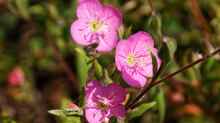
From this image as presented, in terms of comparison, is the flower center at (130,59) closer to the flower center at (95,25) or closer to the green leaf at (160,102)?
the flower center at (95,25)

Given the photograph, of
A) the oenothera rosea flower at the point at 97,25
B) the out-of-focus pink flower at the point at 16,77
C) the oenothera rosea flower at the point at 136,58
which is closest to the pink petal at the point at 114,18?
the oenothera rosea flower at the point at 97,25

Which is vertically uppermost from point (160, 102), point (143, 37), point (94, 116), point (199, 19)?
point (143, 37)

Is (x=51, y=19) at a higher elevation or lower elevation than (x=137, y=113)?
higher

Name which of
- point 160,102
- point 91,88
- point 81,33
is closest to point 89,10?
point 81,33

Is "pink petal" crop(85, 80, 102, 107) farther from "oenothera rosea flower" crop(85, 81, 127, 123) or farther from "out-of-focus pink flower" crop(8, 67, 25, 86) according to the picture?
"out-of-focus pink flower" crop(8, 67, 25, 86)

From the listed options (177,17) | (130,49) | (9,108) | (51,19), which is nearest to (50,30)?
(51,19)

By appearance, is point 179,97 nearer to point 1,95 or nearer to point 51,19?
point 51,19

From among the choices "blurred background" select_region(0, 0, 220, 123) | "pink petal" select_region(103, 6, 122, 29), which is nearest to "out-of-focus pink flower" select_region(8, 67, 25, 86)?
"blurred background" select_region(0, 0, 220, 123)

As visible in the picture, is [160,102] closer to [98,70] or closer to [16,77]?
[98,70]
